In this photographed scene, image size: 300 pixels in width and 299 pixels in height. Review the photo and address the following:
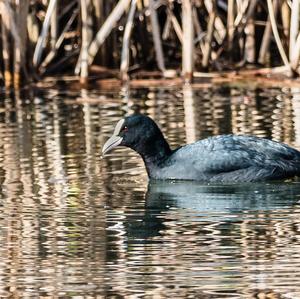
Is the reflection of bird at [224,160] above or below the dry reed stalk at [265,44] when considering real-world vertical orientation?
below

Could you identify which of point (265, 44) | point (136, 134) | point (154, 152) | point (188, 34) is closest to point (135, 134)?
point (136, 134)

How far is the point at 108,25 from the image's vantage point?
44.7 ft

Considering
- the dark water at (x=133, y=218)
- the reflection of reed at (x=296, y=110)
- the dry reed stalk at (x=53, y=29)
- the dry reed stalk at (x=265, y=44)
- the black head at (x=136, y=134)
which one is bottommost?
the dark water at (x=133, y=218)

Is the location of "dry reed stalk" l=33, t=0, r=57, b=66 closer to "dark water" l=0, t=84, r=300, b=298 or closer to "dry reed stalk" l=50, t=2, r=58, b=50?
"dry reed stalk" l=50, t=2, r=58, b=50

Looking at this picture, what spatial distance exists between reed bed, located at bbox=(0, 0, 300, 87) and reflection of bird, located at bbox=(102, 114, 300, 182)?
4.18 metres

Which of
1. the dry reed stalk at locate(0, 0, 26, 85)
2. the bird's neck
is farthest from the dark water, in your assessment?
the dry reed stalk at locate(0, 0, 26, 85)

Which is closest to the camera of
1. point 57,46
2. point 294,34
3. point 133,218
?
point 133,218

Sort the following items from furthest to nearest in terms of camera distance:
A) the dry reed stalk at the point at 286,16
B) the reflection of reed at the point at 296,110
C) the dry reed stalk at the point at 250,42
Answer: the dry reed stalk at the point at 250,42, the dry reed stalk at the point at 286,16, the reflection of reed at the point at 296,110

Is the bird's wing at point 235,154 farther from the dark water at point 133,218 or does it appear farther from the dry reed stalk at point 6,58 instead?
the dry reed stalk at point 6,58

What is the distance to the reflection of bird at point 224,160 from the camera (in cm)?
871

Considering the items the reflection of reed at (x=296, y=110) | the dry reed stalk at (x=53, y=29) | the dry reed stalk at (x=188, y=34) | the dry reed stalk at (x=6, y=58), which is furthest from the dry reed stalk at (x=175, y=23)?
the dry reed stalk at (x=6, y=58)

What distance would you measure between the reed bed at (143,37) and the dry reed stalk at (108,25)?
0.01 meters

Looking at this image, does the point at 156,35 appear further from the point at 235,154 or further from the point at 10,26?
the point at 235,154

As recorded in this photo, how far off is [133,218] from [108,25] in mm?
6205
